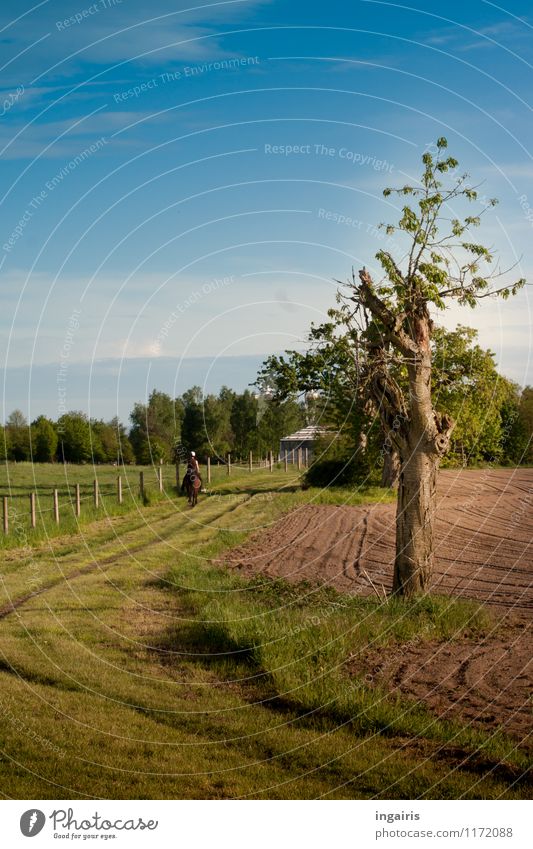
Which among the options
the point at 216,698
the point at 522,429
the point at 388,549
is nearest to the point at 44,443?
the point at 522,429

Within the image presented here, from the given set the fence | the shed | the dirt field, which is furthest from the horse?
the shed

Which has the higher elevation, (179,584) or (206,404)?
(206,404)

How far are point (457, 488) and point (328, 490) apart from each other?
594 cm

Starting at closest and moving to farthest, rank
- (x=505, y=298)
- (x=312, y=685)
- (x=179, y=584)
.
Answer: (x=312, y=685), (x=505, y=298), (x=179, y=584)

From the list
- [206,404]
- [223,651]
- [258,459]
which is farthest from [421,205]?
[206,404]

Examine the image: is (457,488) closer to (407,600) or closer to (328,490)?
(328,490)

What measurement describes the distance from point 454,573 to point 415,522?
4.46 metres

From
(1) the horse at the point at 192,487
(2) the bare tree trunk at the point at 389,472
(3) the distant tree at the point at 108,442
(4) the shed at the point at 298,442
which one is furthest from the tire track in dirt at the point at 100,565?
(3) the distant tree at the point at 108,442

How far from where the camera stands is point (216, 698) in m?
10.8

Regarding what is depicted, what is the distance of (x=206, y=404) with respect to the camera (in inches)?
2913

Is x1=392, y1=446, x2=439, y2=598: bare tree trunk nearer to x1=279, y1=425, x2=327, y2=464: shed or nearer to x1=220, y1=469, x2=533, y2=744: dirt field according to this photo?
x1=220, y1=469, x2=533, y2=744: dirt field

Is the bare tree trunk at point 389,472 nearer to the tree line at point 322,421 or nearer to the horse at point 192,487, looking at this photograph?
the tree line at point 322,421

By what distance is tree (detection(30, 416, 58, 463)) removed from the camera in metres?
85.0

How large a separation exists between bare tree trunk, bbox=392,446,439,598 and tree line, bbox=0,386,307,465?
83.6ft
